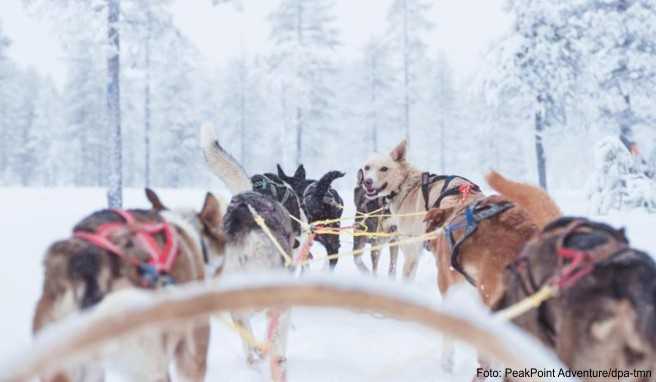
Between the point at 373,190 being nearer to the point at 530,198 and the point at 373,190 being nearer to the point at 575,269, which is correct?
the point at 530,198

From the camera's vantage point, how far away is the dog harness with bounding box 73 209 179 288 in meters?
1.91

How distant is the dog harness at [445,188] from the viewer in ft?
15.4

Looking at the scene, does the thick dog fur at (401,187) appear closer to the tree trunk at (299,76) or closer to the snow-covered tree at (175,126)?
the tree trunk at (299,76)

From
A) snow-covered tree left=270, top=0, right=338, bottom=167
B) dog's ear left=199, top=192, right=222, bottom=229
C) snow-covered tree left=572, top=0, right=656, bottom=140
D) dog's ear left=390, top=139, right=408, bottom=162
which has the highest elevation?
snow-covered tree left=270, top=0, right=338, bottom=167

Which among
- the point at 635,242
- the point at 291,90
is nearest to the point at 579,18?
the point at 635,242

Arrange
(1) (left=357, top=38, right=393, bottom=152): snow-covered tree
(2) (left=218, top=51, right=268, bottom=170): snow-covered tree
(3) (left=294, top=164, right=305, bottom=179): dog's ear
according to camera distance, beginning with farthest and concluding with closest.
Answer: (2) (left=218, top=51, right=268, bottom=170): snow-covered tree, (1) (left=357, top=38, right=393, bottom=152): snow-covered tree, (3) (left=294, top=164, right=305, bottom=179): dog's ear

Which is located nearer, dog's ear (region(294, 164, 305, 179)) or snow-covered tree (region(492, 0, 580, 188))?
dog's ear (region(294, 164, 305, 179))

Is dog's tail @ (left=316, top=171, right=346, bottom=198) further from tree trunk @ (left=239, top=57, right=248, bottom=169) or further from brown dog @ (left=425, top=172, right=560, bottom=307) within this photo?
→ tree trunk @ (left=239, top=57, right=248, bottom=169)

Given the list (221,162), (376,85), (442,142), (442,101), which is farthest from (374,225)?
(442,101)

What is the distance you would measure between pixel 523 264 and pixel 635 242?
8654mm

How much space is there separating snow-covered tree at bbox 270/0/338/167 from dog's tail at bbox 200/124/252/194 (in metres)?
22.2

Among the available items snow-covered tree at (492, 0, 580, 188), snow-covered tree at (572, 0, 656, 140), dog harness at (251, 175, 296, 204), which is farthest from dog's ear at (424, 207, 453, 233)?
snow-covered tree at (492, 0, 580, 188)

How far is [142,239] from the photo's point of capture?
6.77ft

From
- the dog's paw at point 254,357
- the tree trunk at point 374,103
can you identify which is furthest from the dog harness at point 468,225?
the tree trunk at point 374,103
